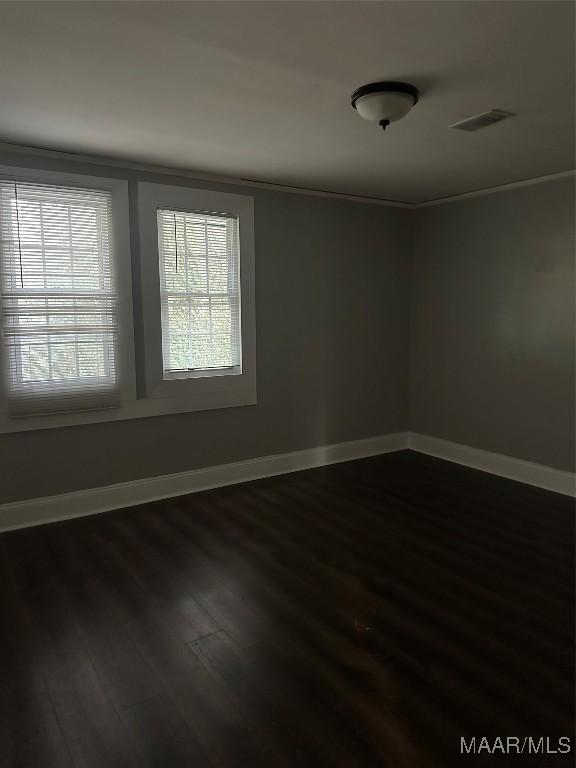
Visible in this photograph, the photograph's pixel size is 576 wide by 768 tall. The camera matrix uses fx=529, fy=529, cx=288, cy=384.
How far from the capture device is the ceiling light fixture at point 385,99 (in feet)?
8.05

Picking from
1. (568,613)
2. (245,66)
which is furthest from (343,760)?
(245,66)

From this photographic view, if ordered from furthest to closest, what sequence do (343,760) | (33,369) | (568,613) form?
(33,369), (568,613), (343,760)

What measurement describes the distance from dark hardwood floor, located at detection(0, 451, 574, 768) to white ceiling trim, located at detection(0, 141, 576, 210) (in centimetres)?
249

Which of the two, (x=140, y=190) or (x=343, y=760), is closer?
(x=343, y=760)

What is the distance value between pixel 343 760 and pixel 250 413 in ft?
10.1

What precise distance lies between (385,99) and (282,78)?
0.49 meters

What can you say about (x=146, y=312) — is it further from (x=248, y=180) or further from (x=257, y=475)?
(x=257, y=475)

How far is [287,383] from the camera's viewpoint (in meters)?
4.78

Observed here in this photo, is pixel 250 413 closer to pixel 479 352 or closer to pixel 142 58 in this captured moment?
pixel 479 352

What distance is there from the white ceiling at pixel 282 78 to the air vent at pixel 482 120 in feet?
0.17

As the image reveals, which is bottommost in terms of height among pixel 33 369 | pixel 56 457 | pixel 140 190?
pixel 56 457

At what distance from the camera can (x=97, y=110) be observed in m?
2.78

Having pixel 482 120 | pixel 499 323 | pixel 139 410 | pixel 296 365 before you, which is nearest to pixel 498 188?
pixel 499 323

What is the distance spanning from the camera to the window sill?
354 cm
